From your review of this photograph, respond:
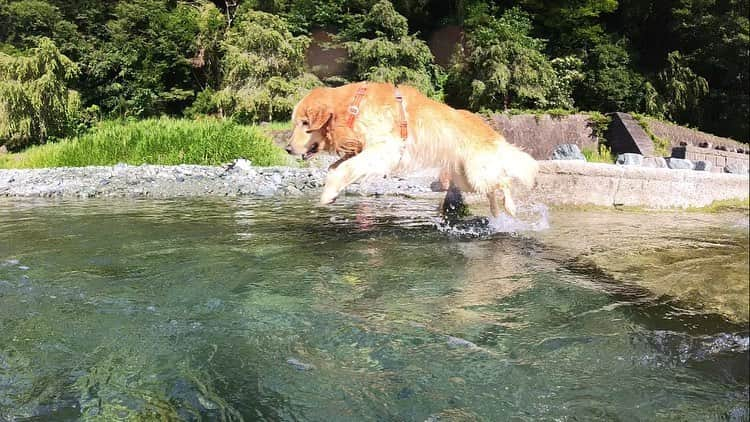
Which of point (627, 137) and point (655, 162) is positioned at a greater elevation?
point (627, 137)

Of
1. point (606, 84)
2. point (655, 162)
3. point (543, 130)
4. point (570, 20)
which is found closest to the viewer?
point (655, 162)

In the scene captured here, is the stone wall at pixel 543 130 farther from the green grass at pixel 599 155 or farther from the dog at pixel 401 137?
the dog at pixel 401 137

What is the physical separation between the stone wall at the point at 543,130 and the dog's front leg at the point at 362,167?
9548 millimetres

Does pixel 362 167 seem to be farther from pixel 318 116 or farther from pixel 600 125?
pixel 600 125

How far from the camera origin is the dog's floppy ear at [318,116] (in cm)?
528

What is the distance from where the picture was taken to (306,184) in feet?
35.6

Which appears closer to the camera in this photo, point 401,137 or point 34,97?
point 401,137

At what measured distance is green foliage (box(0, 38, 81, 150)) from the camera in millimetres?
15539

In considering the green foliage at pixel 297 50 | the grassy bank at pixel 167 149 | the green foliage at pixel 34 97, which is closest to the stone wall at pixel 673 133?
the green foliage at pixel 297 50

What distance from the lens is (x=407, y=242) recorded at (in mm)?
5160

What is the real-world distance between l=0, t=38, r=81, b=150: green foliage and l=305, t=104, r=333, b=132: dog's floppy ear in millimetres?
13954

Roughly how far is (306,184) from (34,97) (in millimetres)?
10489

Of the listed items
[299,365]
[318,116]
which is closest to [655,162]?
[318,116]

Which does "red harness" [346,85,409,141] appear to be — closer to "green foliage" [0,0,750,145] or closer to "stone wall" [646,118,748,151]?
"stone wall" [646,118,748,151]
